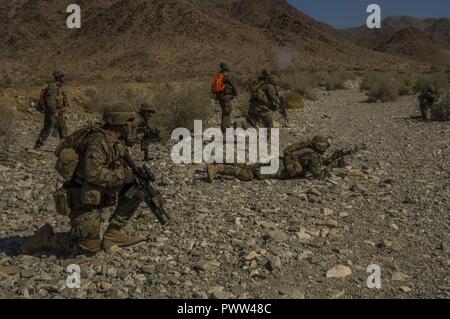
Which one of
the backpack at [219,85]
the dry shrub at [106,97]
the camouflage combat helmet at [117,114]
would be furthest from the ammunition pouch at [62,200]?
the dry shrub at [106,97]

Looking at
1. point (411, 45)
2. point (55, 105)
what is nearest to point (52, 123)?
point (55, 105)

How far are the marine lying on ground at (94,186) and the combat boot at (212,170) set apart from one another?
7.36ft

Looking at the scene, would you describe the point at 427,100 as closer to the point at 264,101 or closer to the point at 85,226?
the point at 264,101

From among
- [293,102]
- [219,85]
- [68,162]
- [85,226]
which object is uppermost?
[293,102]

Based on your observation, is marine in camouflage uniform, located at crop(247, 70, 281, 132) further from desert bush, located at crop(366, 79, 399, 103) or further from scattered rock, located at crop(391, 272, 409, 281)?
desert bush, located at crop(366, 79, 399, 103)

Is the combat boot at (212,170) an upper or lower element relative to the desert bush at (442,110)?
lower

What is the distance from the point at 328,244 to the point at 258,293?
1.19 m

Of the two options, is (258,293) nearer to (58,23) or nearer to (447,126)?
(447,126)

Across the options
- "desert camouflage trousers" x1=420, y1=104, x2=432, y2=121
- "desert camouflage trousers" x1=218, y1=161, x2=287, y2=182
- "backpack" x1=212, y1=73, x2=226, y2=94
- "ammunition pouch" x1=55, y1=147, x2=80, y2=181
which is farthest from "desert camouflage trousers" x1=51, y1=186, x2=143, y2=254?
"desert camouflage trousers" x1=420, y1=104, x2=432, y2=121

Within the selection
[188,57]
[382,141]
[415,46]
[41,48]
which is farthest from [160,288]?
[415,46]

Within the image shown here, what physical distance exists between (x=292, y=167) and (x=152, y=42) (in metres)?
43.2

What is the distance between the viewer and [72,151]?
14.4ft

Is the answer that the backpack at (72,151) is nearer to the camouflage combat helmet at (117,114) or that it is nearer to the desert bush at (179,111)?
the camouflage combat helmet at (117,114)

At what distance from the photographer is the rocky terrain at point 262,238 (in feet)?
13.6
